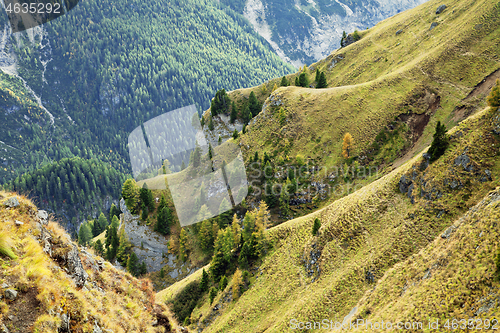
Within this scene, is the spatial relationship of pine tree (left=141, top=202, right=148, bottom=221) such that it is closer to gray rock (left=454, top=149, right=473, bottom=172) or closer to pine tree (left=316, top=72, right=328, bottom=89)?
pine tree (left=316, top=72, right=328, bottom=89)

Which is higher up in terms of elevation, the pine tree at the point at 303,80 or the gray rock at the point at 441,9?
the gray rock at the point at 441,9

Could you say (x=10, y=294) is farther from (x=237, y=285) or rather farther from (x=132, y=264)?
(x=132, y=264)

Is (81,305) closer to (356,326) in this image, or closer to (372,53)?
(356,326)

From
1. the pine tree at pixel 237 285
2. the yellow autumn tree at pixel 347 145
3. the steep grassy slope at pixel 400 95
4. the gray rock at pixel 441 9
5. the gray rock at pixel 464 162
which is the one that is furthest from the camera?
the gray rock at pixel 441 9

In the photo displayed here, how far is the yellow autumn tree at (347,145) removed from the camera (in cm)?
7169

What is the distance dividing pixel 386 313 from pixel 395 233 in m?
13.0

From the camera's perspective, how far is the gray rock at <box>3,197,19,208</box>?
18438 millimetres

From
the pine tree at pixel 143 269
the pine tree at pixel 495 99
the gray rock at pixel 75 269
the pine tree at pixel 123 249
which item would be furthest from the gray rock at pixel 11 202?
the pine tree at pixel 123 249

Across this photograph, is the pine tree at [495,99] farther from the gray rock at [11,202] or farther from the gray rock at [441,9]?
the gray rock at [441,9]

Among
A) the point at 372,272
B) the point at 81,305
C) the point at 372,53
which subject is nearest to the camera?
the point at 81,305

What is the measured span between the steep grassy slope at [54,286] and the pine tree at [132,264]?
6700 centimetres

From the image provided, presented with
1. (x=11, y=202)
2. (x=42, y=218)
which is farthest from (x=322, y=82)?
(x=11, y=202)

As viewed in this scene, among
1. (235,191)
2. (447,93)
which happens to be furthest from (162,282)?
(447,93)

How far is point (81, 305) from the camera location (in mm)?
16875
